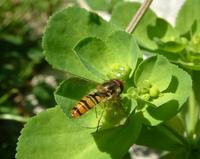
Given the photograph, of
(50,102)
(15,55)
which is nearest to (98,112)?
(50,102)

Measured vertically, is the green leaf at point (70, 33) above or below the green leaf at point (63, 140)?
above

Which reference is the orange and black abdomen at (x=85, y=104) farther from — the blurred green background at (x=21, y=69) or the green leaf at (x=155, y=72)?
the blurred green background at (x=21, y=69)

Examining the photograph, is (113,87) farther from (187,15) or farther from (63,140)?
(187,15)

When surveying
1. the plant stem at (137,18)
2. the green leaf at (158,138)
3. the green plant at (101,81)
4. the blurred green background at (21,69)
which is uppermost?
the plant stem at (137,18)

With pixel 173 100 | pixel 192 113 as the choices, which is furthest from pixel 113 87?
pixel 192 113

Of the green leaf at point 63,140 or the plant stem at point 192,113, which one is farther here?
the plant stem at point 192,113

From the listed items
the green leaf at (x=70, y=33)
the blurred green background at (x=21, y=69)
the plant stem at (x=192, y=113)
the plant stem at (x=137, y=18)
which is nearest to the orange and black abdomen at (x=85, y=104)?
the green leaf at (x=70, y=33)
